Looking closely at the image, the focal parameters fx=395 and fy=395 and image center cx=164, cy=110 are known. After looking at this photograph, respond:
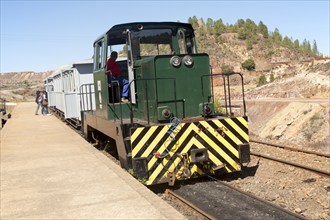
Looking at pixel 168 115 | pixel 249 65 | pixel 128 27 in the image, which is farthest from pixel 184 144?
pixel 249 65

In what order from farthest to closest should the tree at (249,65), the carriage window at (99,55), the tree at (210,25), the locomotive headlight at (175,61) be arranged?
1. the tree at (210,25)
2. the tree at (249,65)
3. the carriage window at (99,55)
4. the locomotive headlight at (175,61)

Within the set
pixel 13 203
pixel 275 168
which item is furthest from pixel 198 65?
pixel 13 203

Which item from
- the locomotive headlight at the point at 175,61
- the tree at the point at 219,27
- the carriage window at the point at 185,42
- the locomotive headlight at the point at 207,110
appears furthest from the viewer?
the tree at the point at 219,27

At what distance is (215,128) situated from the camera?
285 inches

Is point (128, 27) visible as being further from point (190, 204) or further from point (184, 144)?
point (190, 204)

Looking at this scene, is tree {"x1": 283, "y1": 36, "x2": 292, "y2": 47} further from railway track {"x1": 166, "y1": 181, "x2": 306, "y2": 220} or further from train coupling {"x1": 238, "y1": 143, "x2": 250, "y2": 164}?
railway track {"x1": 166, "y1": 181, "x2": 306, "y2": 220}

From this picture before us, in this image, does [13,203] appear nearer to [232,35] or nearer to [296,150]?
[296,150]

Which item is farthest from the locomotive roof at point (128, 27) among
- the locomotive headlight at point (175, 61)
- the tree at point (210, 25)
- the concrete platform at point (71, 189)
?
the tree at point (210, 25)

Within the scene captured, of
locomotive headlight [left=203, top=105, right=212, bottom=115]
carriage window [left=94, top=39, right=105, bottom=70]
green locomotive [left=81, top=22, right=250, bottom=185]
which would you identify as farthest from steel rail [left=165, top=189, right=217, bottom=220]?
carriage window [left=94, top=39, right=105, bottom=70]

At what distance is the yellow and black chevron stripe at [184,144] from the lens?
269 inches

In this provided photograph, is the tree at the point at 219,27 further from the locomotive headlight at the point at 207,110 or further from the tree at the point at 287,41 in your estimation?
the locomotive headlight at the point at 207,110

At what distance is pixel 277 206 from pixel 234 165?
1800 millimetres

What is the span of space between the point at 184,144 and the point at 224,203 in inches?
53.1

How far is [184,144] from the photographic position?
22.9 feet
